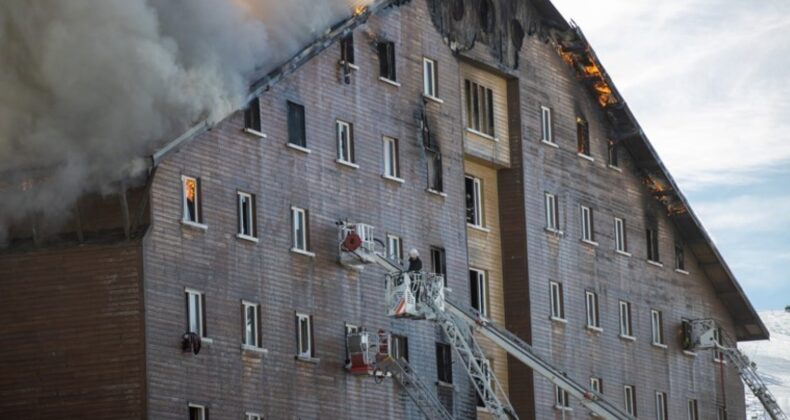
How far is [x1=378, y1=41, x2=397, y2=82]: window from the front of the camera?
67938 mm

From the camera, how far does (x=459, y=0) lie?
73375 mm

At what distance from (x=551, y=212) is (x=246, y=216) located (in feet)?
62.7

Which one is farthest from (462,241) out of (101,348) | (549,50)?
(101,348)

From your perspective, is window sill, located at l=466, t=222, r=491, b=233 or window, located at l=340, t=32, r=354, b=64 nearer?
window, located at l=340, t=32, r=354, b=64

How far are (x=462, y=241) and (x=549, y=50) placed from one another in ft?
35.8

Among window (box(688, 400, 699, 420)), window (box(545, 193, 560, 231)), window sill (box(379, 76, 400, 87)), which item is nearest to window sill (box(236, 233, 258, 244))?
window sill (box(379, 76, 400, 87))

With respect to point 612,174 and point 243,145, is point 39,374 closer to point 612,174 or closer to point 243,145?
point 243,145

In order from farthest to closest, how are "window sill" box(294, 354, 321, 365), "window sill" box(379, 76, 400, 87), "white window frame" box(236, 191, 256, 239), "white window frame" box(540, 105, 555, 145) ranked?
"white window frame" box(540, 105, 555, 145)
"window sill" box(379, 76, 400, 87)
"window sill" box(294, 354, 321, 365)
"white window frame" box(236, 191, 256, 239)

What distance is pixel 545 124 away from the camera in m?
77.4

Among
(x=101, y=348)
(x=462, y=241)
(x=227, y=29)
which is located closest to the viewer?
(x=101, y=348)

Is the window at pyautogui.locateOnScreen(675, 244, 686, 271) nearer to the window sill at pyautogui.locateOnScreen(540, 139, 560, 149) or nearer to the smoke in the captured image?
the window sill at pyautogui.locateOnScreen(540, 139, 560, 149)

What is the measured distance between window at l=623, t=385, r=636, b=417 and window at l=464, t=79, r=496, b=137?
1203 cm

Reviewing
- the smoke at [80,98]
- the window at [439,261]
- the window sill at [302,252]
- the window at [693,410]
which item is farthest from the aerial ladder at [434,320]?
the window at [693,410]

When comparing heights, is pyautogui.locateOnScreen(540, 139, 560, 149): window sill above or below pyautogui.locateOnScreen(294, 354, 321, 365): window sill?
above
